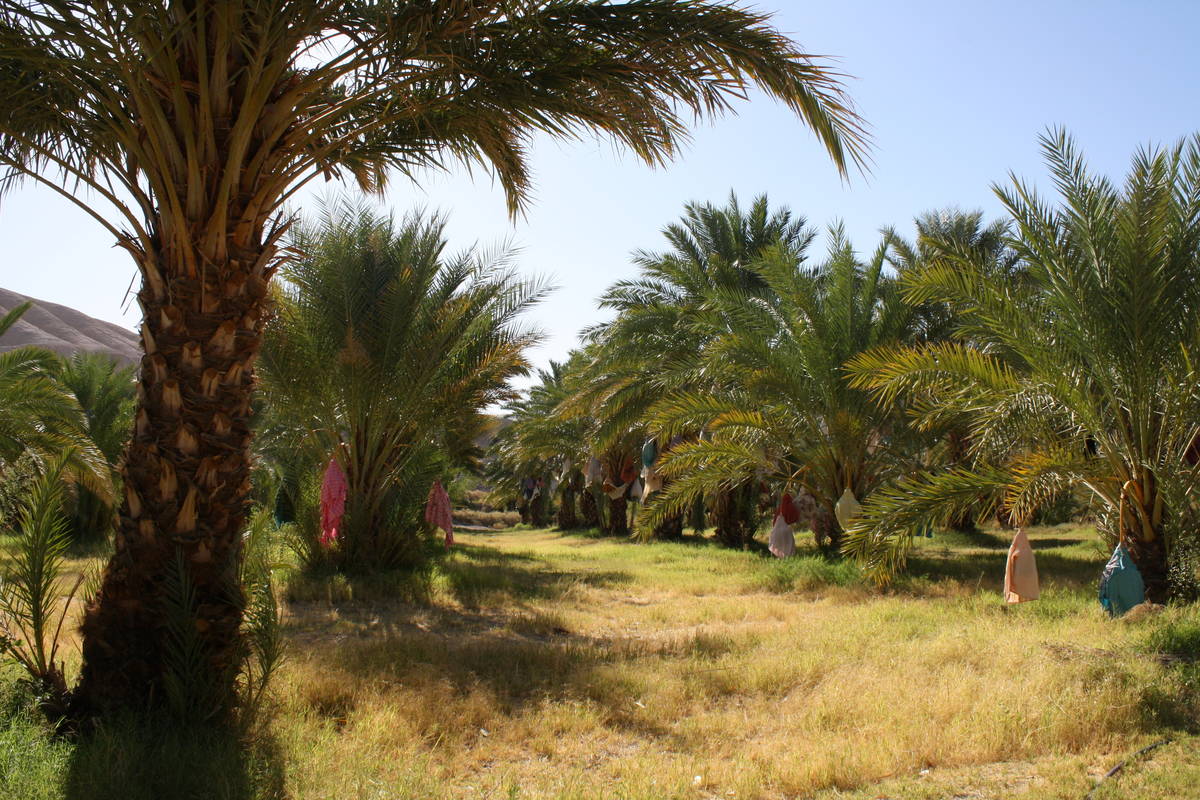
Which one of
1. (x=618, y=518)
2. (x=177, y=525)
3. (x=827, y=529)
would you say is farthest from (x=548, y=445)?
(x=177, y=525)

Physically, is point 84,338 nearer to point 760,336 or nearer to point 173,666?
point 760,336

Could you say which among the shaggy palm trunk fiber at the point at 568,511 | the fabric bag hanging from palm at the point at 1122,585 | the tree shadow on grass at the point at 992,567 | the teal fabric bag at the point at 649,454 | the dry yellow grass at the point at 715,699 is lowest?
the shaggy palm trunk fiber at the point at 568,511

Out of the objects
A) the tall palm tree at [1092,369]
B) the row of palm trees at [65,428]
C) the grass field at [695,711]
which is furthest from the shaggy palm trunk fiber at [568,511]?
the tall palm tree at [1092,369]

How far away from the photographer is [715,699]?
5.91m

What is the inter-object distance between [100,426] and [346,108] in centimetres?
1361

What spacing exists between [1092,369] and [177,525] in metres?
7.46

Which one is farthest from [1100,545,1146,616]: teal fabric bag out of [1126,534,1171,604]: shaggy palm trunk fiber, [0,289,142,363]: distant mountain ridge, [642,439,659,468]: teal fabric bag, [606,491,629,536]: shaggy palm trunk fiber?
[0,289,142,363]: distant mountain ridge

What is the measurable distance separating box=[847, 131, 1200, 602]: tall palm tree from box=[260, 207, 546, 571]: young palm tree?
224 inches

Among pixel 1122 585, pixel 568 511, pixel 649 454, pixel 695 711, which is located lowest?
pixel 568 511

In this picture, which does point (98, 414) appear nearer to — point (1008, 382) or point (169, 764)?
point (169, 764)

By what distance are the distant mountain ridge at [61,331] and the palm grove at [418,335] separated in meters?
45.8

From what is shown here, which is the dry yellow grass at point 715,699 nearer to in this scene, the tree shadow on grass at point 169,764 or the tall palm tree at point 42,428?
the tree shadow on grass at point 169,764

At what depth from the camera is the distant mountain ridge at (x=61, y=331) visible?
5350cm

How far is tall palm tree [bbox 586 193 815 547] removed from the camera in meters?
15.7
